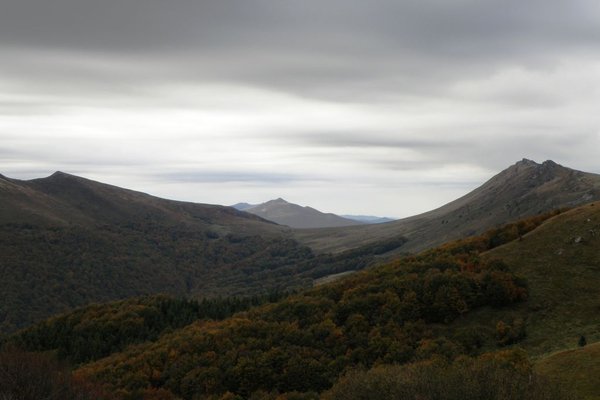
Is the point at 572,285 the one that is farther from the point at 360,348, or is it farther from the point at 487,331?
the point at 360,348

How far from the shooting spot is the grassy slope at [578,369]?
32719 mm

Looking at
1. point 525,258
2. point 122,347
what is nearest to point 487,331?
point 525,258

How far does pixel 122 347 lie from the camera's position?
102 metres

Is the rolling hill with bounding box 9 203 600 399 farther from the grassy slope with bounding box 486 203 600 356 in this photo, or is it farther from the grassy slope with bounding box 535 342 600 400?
the grassy slope with bounding box 535 342 600 400

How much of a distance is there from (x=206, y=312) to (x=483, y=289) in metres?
77.8

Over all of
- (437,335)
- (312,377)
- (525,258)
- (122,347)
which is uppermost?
(525,258)

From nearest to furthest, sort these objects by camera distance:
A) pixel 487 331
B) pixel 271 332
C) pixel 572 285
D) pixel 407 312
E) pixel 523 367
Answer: pixel 523 367 < pixel 487 331 < pixel 572 285 < pixel 407 312 < pixel 271 332

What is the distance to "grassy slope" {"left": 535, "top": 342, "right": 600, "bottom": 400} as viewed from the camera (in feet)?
107

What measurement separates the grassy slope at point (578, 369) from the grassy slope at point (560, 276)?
363 inches

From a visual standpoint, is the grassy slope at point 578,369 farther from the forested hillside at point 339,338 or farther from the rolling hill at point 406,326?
the forested hillside at point 339,338

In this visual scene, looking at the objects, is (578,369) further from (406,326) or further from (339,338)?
(339,338)

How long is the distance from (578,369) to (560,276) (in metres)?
30.5

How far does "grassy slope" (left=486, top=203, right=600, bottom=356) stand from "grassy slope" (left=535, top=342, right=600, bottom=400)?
363 inches

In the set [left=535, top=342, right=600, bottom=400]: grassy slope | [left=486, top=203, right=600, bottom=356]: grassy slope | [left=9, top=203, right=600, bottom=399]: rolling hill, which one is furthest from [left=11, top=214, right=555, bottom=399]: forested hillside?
[left=535, top=342, right=600, bottom=400]: grassy slope
